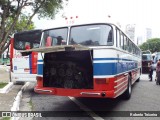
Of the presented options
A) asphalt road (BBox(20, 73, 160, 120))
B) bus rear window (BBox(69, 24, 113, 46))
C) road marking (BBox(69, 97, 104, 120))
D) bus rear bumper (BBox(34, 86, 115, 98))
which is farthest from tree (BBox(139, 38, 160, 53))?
bus rear bumper (BBox(34, 86, 115, 98))

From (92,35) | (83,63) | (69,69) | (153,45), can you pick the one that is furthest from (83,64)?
(153,45)

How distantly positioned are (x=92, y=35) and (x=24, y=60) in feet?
20.2

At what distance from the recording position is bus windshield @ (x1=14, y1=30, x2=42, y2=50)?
13.0 meters

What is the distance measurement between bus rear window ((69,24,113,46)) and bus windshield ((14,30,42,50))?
14.7 ft

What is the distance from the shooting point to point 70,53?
8.38m

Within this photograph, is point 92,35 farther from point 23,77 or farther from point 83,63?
point 23,77

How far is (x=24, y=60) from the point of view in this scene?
13734mm

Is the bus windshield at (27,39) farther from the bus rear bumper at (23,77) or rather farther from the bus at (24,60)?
the bus rear bumper at (23,77)

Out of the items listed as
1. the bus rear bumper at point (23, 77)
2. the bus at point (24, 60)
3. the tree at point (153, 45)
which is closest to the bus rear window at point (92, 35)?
the bus at point (24, 60)

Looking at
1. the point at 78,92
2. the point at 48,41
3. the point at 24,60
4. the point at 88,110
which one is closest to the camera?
the point at 78,92

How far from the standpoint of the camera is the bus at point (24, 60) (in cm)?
1332

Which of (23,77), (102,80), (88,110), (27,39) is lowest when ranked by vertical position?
(88,110)

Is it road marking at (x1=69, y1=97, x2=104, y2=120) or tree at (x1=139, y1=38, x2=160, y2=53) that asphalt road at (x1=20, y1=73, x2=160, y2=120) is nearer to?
road marking at (x1=69, y1=97, x2=104, y2=120)

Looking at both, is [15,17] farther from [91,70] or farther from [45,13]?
[91,70]
